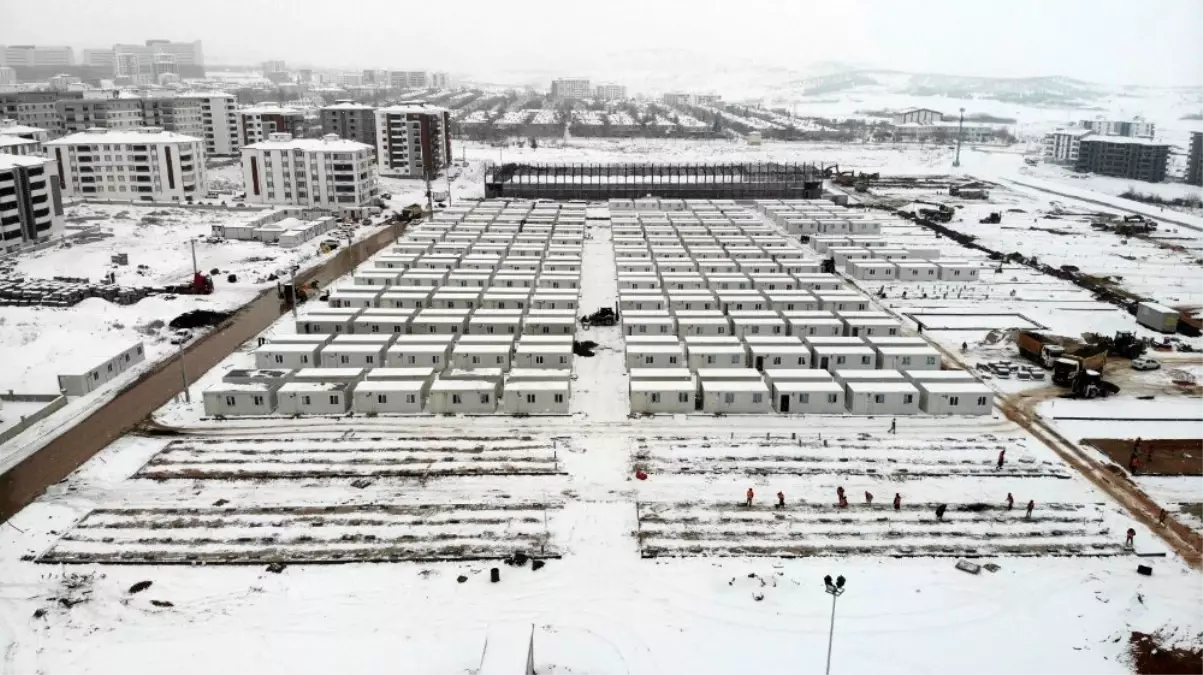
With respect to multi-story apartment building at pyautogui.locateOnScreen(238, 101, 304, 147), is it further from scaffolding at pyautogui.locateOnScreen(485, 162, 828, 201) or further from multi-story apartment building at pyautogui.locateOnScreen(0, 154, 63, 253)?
multi-story apartment building at pyautogui.locateOnScreen(0, 154, 63, 253)

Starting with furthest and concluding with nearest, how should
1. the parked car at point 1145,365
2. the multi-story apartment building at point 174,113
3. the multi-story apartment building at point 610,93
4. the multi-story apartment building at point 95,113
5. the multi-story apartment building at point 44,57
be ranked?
the multi-story apartment building at point 610,93 → the multi-story apartment building at point 174,113 → the multi-story apartment building at point 95,113 → the multi-story apartment building at point 44,57 → the parked car at point 1145,365

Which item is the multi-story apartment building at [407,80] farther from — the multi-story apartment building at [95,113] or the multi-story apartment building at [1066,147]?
the multi-story apartment building at [1066,147]

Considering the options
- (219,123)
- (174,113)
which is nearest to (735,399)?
(174,113)

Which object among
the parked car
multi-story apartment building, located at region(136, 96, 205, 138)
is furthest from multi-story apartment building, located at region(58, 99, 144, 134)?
the parked car

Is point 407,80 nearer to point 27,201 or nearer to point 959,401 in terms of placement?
point 27,201

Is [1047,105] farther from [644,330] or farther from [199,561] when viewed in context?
[199,561]

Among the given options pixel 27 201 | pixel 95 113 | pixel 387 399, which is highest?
pixel 95 113

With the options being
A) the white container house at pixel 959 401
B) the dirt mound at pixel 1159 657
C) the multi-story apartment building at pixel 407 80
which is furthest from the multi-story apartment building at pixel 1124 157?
the multi-story apartment building at pixel 407 80
